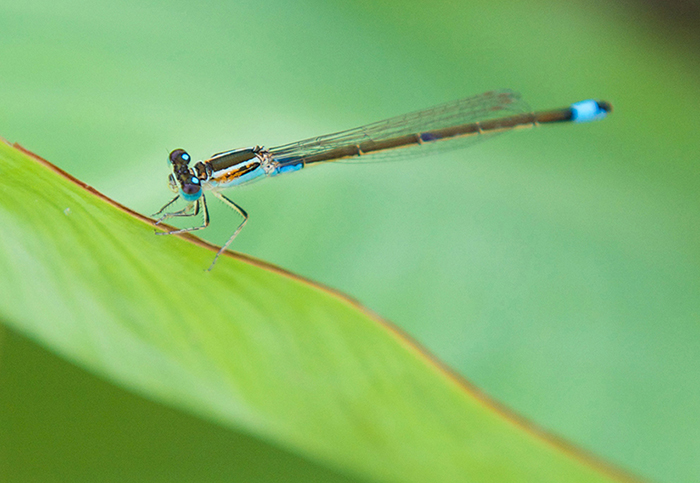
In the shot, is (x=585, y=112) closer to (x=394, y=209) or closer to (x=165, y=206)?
(x=394, y=209)

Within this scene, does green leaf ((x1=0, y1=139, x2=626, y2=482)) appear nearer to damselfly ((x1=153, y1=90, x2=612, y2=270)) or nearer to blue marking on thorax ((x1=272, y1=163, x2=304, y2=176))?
damselfly ((x1=153, y1=90, x2=612, y2=270))

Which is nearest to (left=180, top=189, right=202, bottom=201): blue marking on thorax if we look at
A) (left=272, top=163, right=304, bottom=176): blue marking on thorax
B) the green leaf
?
(left=272, top=163, right=304, bottom=176): blue marking on thorax

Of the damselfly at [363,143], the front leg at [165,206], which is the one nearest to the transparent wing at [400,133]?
the damselfly at [363,143]

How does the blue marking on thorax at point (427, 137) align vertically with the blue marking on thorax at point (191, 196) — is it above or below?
above

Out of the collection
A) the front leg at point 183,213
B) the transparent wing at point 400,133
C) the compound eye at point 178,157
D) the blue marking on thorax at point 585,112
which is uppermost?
the blue marking on thorax at point 585,112

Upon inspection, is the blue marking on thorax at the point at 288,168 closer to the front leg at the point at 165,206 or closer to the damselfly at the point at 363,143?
the damselfly at the point at 363,143

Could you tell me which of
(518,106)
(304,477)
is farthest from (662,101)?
(304,477)
